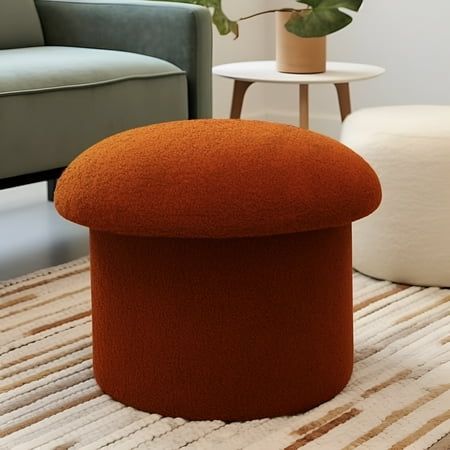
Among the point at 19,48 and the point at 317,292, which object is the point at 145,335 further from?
the point at 19,48

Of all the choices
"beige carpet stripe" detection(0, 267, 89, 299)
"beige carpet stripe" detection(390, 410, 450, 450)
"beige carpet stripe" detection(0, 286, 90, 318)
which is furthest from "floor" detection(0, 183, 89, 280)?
"beige carpet stripe" detection(390, 410, 450, 450)

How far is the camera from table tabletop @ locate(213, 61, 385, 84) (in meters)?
2.90

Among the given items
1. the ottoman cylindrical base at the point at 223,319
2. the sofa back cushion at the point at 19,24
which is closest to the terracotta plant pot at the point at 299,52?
the sofa back cushion at the point at 19,24

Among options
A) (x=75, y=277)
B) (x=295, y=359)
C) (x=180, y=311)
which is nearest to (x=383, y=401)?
(x=295, y=359)

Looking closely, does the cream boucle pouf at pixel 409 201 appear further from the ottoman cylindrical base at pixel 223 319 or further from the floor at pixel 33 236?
the floor at pixel 33 236

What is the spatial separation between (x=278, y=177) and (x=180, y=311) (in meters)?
0.25

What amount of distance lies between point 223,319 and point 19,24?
64.7 inches

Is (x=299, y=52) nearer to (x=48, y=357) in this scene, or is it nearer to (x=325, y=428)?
(x=48, y=357)

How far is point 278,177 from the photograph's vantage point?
1454 millimetres

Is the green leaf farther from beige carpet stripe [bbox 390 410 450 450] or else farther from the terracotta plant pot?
beige carpet stripe [bbox 390 410 450 450]

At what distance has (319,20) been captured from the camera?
112 inches

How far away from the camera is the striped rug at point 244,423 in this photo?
4.95 ft

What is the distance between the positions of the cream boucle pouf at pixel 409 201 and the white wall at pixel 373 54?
157cm

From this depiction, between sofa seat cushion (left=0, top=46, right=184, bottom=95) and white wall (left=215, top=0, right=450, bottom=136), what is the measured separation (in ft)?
4.72
